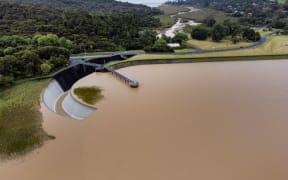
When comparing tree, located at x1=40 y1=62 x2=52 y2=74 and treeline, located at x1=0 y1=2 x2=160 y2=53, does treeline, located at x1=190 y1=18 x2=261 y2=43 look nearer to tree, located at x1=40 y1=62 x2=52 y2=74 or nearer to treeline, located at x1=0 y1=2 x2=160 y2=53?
treeline, located at x1=0 y1=2 x2=160 y2=53

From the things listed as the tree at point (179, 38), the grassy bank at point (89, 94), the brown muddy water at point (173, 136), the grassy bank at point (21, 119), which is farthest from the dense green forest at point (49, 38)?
the brown muddy water at point (173, 136)

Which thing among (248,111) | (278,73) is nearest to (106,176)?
(248,111)

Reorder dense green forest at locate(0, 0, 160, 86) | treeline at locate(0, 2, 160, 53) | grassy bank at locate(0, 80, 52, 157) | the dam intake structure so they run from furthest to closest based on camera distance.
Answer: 1. treeline at locate(0, 2, 160, 53)
2. dense green forest at locate(0, 0, 160, 86)
3. the dam intake structure
4. grassy bank at locate(0, 80, 52, 157)

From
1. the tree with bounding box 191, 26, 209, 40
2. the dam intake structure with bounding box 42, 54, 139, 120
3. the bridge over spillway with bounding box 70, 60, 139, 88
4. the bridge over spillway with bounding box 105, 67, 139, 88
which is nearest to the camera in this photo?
the dam intake structure with bounding box 42, 54, 139, 120

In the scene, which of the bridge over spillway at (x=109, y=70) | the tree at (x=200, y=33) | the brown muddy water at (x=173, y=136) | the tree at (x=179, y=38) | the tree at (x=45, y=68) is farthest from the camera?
the tree at (x=200, y=33)

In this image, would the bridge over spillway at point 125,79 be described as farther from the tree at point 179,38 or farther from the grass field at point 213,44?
the grass field at point 213,44

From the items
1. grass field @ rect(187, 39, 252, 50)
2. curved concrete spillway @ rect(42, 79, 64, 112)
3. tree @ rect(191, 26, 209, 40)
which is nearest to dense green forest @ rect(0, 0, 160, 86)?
curved concrete spillway @ rect(42, 79, 64, 112)

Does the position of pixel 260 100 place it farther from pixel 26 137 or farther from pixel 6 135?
pixel 6 135
